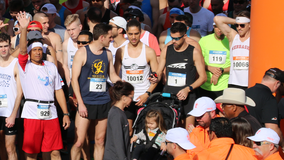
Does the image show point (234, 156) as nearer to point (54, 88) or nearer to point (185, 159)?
point (185, 159)

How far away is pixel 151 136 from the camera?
17.9 feet

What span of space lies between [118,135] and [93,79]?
1.49m

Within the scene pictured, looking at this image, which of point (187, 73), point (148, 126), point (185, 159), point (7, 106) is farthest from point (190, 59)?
point (7, 106)

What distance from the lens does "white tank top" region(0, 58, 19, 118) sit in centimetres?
564

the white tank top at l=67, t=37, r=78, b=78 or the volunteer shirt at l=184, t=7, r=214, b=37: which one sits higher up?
the volunteer shirt at l=184, t=7, r=214, b=37

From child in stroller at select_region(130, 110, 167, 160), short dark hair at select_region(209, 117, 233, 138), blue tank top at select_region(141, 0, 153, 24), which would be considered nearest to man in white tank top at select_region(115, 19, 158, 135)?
child in stroller at select_region(130, 110, 167, 160)

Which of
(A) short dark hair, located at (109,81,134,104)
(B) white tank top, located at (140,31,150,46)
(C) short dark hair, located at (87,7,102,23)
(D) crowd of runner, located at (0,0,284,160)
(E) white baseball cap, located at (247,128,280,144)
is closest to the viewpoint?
(E) white baseball cap, located at (247,128,280,144)

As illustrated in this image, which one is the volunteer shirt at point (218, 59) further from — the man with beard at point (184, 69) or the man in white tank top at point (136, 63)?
the man in white tank top at point (136, 63)

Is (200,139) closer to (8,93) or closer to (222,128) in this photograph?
(222,128)

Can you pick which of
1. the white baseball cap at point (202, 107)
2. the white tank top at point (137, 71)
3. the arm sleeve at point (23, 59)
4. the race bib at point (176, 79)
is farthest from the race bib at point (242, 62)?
the arm sleeve at point (23, 59)

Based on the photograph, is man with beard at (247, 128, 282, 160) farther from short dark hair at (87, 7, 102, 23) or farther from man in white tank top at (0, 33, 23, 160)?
short dark hair at (87, 7, 102, 23)

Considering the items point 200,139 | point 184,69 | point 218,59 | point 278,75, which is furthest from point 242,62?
point 200,139

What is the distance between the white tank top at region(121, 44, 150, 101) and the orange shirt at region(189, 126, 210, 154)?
1.97 m

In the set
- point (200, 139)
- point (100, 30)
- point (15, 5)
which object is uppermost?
point (15, 5)
